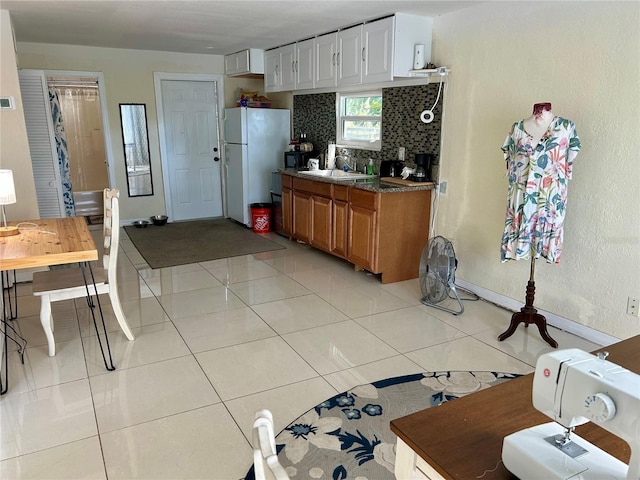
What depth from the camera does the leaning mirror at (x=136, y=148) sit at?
625 cm

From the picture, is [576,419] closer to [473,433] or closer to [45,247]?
[473,433]

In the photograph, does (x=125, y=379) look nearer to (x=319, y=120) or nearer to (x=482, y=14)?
(x=482, y=14)

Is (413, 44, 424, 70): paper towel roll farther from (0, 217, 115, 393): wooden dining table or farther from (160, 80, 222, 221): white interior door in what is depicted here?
(160, 80, 222, 221): white interior door

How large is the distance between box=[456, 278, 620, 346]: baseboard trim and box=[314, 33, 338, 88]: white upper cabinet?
238cm

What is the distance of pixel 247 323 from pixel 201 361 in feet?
1.96

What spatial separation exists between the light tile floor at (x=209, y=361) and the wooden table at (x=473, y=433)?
1.12 metres

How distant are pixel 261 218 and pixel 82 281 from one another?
10.7ft

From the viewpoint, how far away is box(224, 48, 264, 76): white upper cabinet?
19.4 feet

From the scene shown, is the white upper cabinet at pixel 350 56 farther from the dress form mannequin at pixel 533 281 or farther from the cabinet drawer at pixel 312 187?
the dress form mannequin at pixel 533 281

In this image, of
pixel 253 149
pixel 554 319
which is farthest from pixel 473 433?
A: pixel 253 149

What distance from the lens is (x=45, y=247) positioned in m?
2.56

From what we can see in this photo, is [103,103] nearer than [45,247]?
No

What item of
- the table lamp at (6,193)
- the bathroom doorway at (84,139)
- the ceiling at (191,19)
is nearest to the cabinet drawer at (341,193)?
the ceiling at (191,19)

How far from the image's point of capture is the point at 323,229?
483 cm
